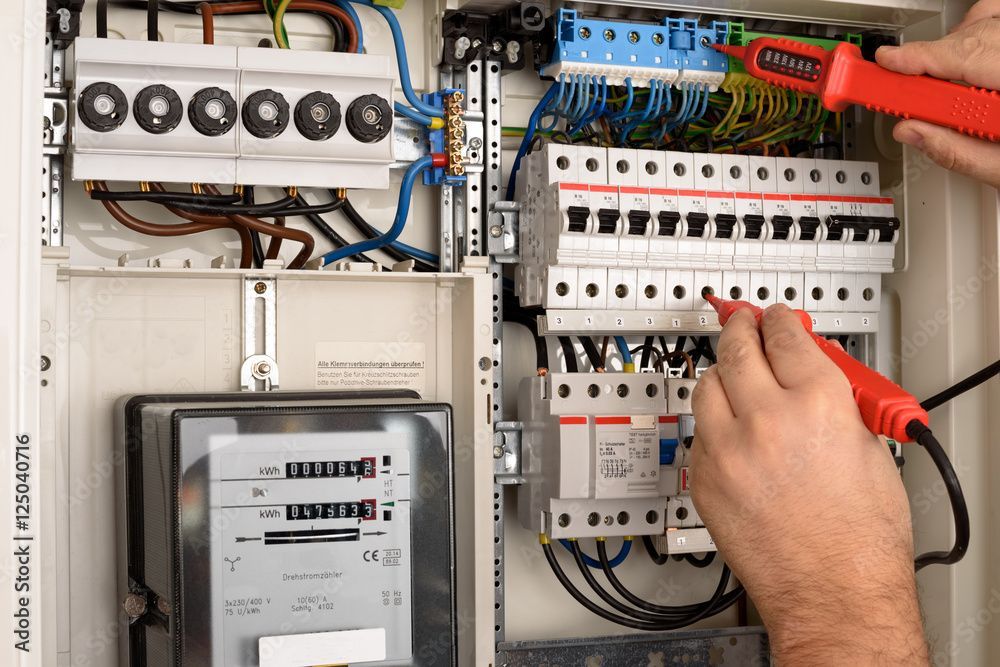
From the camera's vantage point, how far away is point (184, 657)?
1201mm

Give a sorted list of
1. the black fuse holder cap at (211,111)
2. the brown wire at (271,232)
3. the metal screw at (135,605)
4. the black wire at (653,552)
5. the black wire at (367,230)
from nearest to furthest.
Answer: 1. the metal screw at (135,605)
2. the black fuse holder cap at (211,111)
3. the brown wire at (271,232)
4. the black wire at (367,230)
5. the black wire at (653,552)

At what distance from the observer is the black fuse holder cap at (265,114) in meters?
1.46

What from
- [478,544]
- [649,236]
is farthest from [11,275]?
[649,236]

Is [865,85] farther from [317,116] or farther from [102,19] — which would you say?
[102,19]

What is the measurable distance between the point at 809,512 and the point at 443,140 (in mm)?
837

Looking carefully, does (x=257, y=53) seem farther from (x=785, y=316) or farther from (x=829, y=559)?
(x=829, y=559)

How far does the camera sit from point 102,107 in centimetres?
142

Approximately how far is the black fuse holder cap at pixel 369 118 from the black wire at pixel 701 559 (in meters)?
0.92

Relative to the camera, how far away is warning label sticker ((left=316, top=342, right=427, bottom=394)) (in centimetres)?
161

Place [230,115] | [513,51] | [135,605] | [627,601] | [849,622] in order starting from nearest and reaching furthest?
[849,622]
[135,605]
[230,115]
[513,51]
[627,601]

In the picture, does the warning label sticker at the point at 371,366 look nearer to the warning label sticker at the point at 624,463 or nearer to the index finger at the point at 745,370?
the warning label sticker at the point at 624,463

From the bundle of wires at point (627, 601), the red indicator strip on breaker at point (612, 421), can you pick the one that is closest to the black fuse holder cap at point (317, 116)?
the red indicator strip on breaker at point (612, 421)

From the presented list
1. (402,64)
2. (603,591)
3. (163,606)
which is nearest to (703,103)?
(402,64)

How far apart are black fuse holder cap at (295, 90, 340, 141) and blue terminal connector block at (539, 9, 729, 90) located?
37cm
